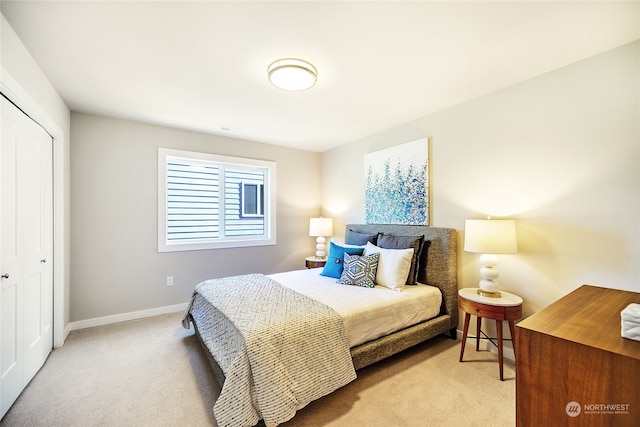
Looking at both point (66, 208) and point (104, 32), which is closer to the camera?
point (104, 32)

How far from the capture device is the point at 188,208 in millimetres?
3688

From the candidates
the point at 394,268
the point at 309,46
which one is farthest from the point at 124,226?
the point at 394,268

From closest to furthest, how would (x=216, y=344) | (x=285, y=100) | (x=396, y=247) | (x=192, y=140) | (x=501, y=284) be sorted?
(x=216, y=344) → (x=501, y=284) → (x=285, y=100) → (x=396, y=247) → (x=192, y=140)

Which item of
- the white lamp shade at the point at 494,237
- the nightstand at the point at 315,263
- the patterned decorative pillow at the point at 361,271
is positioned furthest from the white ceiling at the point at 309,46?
the nightstand at the point at 315,263

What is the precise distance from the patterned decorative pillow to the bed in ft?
0.03

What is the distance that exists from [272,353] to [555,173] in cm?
253

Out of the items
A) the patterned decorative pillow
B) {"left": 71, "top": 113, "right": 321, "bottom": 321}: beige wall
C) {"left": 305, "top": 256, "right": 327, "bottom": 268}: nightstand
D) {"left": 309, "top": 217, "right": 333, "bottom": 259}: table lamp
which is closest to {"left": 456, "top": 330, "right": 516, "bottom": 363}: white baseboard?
the patterned decorative pillow

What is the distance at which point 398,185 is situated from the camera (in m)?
3.33

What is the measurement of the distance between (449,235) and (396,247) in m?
0.55

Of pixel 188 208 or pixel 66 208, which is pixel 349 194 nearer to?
pixel 188 208

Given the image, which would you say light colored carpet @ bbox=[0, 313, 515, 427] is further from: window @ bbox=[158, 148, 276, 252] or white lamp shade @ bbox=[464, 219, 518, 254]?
window @ bbox=[158, 148, 276, 252]

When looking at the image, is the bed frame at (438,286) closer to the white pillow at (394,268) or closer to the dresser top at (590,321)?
the white pillow at (394,268)

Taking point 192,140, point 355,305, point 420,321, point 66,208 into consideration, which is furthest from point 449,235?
point 66,208

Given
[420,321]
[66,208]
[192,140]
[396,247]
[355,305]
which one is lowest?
[420,321]
